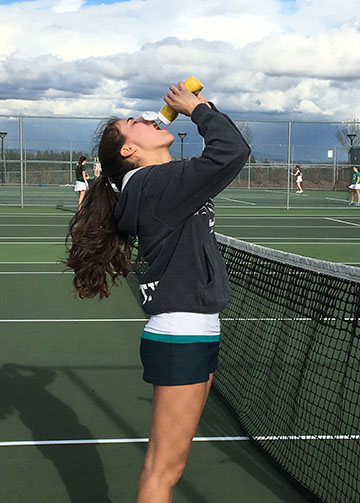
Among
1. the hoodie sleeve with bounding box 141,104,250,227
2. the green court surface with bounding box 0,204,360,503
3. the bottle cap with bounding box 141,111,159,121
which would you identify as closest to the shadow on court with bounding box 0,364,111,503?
the green court surface with bounding box 0,204,360,503

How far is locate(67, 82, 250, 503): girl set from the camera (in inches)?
98.4

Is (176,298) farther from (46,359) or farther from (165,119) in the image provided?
(46,359)

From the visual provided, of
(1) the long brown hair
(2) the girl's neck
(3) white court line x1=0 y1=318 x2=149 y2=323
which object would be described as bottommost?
(3) white court line x1=0 y1=318 x2=149 y2=323

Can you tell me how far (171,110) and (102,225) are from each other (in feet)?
1.67

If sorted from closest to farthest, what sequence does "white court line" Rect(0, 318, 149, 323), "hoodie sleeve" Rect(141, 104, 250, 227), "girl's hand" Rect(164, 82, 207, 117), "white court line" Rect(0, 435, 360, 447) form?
"hoodie sleeve" Rect(141, 104, 250, 227)
"girl's hand" Rect(164, 82, 207, 117)
"white court line" Rect(0, 435, 360, 447)
"white court line" Rect(0, 318, 149, 323)

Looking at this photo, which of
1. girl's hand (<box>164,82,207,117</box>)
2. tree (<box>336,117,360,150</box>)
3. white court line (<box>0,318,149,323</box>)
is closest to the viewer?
girl's hand (<box>164,82,207,117</box>)

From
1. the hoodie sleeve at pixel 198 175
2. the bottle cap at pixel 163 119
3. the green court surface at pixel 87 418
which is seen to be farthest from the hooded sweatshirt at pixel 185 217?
the green court surface at pixel 87 418

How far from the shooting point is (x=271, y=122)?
85.1 feet

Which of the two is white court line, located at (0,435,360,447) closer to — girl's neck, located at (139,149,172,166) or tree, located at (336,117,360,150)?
girl's neck, located at (139,149,172,166)

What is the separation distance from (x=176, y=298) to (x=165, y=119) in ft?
2.13

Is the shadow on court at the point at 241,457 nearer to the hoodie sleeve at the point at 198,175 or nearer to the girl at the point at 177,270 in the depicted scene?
the girl at the point at 177,270

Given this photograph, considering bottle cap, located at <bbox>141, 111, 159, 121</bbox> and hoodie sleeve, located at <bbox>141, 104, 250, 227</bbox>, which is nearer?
hoodie sleeve, located at <bbox>141, 104, 250, 227</bbox>

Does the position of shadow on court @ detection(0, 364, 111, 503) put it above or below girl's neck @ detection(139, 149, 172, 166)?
below

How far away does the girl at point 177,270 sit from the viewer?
2.50 m
